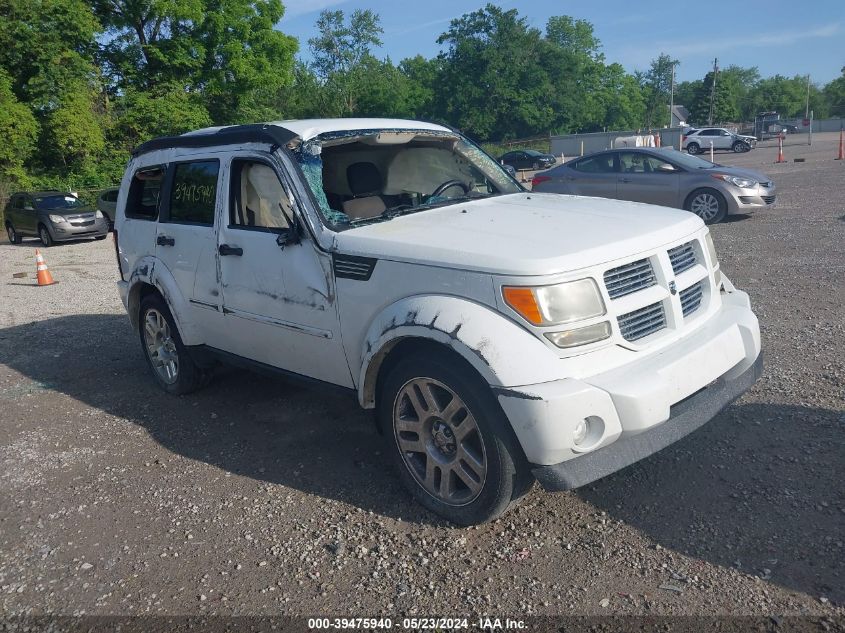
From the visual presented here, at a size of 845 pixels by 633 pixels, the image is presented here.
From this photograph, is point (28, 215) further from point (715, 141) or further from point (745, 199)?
point (715, 141)

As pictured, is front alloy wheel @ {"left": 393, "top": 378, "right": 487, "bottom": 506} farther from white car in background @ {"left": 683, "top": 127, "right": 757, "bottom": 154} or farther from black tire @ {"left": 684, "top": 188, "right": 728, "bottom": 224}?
white car in background @ {"left": 683, "top": 127, "right": 757, "bottom": 154}

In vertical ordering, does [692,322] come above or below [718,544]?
above

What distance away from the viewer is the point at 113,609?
316 centimetres

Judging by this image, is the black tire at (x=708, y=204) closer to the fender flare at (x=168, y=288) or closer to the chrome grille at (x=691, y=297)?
the chrome grille at (x=691, y=297)

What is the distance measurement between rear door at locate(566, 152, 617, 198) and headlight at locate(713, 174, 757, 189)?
74.0 inches

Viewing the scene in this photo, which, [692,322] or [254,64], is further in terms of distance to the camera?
[254,64]

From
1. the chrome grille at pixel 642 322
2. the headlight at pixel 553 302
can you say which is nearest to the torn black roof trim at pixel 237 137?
the headlight at pixel 553 302

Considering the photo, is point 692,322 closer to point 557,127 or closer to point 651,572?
point 651,572

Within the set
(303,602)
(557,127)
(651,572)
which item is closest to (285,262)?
(303,602)

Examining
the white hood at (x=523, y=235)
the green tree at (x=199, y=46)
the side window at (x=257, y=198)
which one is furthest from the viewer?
the green tree at (x=199, y=46)

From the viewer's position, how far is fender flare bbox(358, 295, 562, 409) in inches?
121

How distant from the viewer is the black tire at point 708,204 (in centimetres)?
1291

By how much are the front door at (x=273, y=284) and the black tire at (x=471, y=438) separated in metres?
0.50

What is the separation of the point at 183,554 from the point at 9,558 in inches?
36.0
